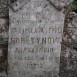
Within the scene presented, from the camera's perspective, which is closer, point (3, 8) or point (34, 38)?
point (3, 8)

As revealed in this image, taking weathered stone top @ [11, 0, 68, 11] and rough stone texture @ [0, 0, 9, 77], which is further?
rough stone texture @ [0, 0, 9, 77]

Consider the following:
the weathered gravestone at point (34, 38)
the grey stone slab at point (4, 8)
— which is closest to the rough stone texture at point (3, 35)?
the grey stone slab at point (4, 8)

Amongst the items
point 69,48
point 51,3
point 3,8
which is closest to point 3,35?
point 3,8

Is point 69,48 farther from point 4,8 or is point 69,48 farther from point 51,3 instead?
point 4,8

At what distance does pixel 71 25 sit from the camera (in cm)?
464

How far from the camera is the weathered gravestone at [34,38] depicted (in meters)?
4.38

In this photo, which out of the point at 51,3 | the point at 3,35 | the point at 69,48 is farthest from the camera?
the point at 69,48

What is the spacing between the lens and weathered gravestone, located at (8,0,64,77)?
4.38 m

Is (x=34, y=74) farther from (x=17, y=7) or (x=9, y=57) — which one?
(x=17, y=7)

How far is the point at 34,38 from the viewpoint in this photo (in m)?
4.54

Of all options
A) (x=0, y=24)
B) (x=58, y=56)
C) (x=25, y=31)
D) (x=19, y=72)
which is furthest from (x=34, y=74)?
(x=0, y=24)

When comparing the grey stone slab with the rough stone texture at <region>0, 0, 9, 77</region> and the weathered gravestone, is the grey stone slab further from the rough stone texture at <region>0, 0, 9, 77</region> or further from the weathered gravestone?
the weathered gravestone

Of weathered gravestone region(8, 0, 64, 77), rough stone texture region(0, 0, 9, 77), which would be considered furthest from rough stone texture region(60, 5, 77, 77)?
rough stone texture region(0, 0, 9, 77)

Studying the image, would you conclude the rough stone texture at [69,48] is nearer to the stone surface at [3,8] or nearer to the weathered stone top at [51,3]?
the weathered stone top at [51,3]
